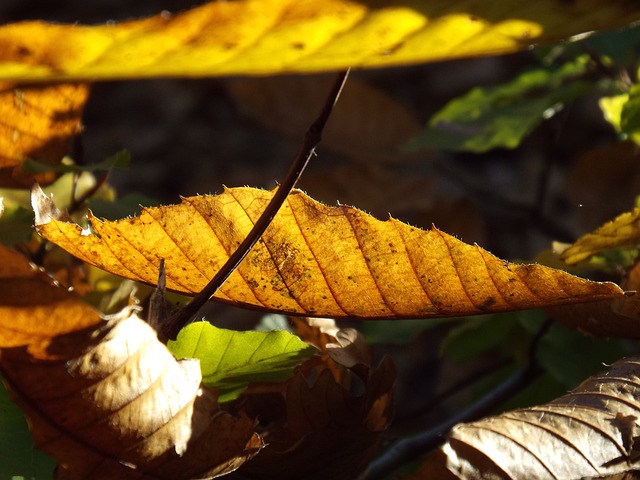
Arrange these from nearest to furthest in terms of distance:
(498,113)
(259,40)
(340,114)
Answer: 1. (259,40)
2. (498,113)
3. (340,114)

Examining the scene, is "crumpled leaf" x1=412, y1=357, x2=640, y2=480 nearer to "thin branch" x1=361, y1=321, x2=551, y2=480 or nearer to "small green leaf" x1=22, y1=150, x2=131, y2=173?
"thin branch" x1=361, y1=321, x2=551, y2=480

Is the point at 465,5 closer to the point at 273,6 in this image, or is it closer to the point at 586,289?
the point at 273,6

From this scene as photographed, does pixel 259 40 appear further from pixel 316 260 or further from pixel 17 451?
pixel 17 451

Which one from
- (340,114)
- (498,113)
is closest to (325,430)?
(498,113)

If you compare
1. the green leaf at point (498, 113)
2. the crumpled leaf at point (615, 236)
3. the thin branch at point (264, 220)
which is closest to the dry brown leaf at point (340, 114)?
the green leaf at point (498, 113)

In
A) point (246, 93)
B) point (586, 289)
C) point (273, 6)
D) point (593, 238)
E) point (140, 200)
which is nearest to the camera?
point (273, 6)

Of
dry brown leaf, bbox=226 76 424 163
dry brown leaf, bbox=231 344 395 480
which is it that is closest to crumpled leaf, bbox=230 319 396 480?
dry brown leaf, bbox=231 344 395 480

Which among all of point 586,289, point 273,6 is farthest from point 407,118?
point 273,6
